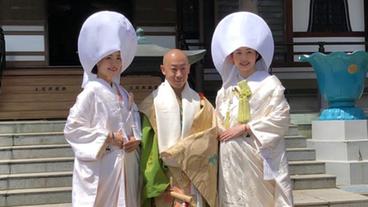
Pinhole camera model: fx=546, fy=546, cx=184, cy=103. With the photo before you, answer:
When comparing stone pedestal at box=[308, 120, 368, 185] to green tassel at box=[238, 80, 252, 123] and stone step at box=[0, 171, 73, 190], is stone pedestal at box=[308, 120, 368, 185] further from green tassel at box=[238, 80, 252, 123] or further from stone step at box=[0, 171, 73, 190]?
green tassel at box=[238, 80, 252, 123]

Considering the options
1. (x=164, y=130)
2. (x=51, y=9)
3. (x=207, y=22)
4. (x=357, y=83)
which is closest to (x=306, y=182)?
(x=357, y=83)

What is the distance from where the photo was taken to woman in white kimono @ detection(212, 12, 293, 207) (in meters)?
3.41

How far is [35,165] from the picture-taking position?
20.8ft

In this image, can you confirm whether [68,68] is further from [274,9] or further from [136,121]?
[136,121]

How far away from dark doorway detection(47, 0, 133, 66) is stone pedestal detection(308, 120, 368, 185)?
5.78 metres

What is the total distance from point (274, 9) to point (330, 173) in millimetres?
4948

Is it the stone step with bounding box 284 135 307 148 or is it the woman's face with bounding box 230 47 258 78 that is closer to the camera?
the woman's face with bounding box 230 47 258 78

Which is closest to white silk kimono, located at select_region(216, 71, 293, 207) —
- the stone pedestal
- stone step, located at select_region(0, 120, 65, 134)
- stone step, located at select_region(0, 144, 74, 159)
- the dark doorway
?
the stone pedestal

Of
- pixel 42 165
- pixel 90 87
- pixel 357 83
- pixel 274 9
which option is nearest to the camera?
pixel 90 87

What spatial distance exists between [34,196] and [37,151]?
91 cm

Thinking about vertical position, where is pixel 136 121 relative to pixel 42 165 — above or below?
above

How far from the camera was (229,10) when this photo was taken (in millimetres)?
10766

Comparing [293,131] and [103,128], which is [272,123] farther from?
[293,131]

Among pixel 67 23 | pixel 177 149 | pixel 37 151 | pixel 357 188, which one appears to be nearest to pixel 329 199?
pixel 357 188
